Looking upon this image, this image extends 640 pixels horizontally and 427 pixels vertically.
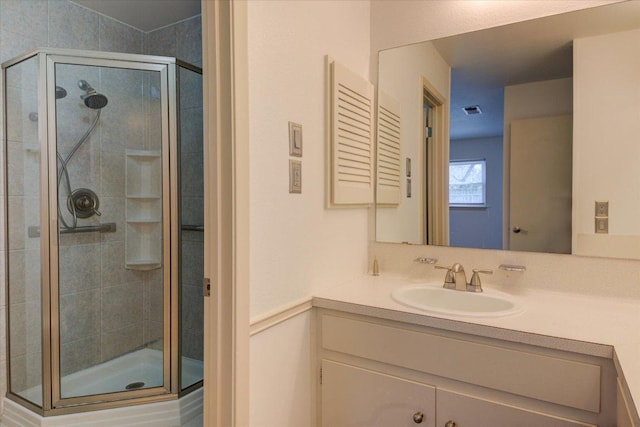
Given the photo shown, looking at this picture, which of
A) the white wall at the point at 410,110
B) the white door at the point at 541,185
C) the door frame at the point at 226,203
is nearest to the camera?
the door frame at the point at 226,203

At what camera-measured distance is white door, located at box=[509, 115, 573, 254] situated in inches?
60.0

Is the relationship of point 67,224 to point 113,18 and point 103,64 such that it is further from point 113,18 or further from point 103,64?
point 113,18

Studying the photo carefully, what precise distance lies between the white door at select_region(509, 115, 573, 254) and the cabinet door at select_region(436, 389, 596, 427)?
0.70 m

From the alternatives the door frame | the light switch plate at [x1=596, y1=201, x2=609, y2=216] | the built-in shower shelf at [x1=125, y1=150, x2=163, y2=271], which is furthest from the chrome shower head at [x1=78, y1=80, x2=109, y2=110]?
the light switch plate at [x1=596, y1=201, x2=609, y2=216]

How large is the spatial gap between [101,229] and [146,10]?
136 cm

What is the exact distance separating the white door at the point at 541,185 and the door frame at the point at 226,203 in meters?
1.17

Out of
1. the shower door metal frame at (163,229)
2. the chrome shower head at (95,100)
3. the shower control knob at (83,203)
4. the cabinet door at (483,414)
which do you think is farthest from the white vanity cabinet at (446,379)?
the chrome shower head at (95,100)

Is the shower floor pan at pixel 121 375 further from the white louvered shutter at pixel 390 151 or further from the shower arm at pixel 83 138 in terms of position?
the white louvered shutter at pixel 390 151

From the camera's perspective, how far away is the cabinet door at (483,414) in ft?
3.55

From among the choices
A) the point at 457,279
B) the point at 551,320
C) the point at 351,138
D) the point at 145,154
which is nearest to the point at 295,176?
the point at 351,138

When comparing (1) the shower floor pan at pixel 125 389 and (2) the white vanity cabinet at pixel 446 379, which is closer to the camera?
(2) the white vanity cabinet at pixel 446 379

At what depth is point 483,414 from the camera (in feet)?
3.84

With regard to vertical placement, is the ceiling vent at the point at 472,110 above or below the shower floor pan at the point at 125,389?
above

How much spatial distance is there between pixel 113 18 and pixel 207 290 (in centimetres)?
217
